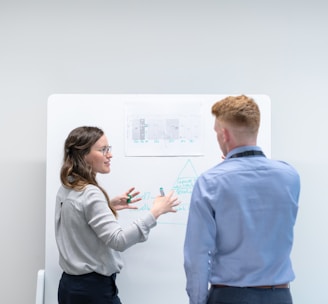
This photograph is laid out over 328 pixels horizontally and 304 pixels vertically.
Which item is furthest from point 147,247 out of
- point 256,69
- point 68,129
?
point 256,69

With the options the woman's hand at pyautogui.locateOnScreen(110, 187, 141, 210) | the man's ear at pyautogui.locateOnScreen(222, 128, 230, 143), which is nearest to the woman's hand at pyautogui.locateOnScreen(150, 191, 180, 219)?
the woman's hand at pyautogui.locateOnScreen(110, 187, 141, 210)

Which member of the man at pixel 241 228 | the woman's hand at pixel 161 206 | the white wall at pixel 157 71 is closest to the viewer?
the man at pixel 241 228

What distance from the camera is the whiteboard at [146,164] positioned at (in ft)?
6.69

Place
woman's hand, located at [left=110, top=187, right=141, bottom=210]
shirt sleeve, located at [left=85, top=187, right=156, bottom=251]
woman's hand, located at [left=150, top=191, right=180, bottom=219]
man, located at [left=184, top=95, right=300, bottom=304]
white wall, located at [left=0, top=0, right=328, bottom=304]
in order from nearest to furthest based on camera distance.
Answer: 1. man, located at [left=184, top=95, right=300, bottom=304]
2. shirt sleeve, located at [left=85, top=187, right=156, bottom=251]
3. woman's hand, located at [left=150, top=191, right=180, bottom=219]
4. woman's hand, located at [left=110, top=187, right=141, bottom=210]
5. white wall, located at [left=0, top=0, right=328, bottom=304]

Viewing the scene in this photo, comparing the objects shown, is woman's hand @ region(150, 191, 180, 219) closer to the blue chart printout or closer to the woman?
the woman

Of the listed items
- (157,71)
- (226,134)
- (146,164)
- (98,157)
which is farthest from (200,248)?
(157,71)

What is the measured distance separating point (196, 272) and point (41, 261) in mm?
1223

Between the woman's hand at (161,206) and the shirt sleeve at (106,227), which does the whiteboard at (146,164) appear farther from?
the shirt sleeve at (106,227)

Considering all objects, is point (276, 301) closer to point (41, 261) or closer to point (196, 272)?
point (196, 272)

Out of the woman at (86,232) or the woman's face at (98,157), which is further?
the woman's face at (98,157)

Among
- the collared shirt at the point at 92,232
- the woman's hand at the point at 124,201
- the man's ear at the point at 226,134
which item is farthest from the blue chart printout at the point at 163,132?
the man's ear at the point at 226,134

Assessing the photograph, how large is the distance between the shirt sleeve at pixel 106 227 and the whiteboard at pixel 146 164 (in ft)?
1.40

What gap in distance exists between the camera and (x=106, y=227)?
159 cm

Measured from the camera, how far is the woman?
1.60m
